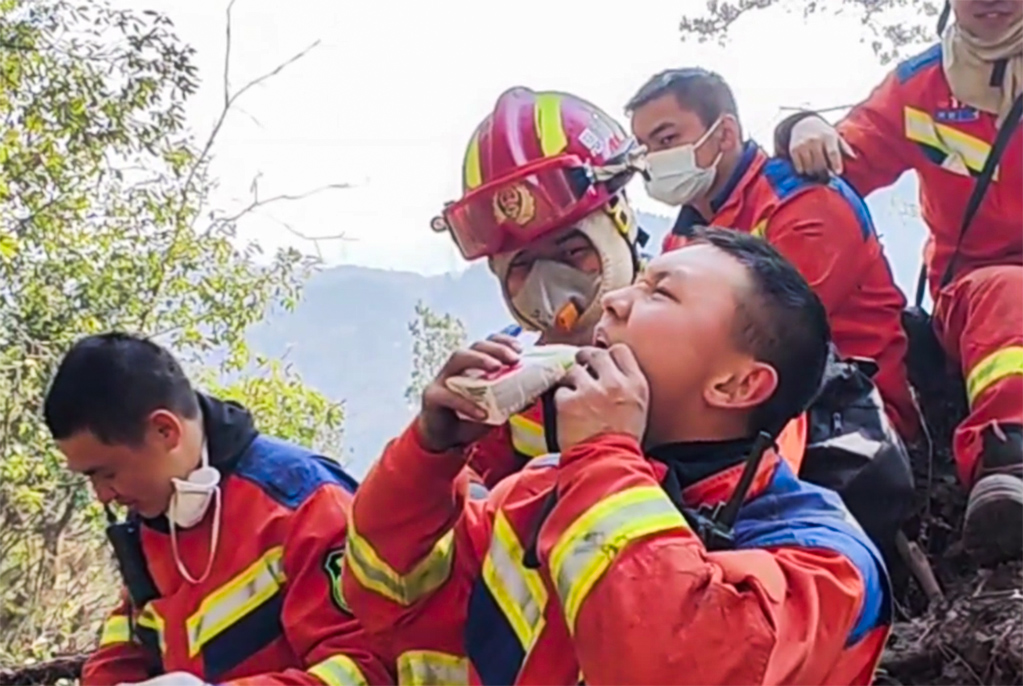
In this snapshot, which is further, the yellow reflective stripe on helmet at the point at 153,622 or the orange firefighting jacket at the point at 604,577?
the yellow reflective stripe on helmet at the point at 153,622

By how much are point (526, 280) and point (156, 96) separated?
12.2 feet

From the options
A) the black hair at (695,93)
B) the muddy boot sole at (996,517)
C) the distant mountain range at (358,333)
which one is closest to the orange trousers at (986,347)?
the muddy boot sole at (996,517)

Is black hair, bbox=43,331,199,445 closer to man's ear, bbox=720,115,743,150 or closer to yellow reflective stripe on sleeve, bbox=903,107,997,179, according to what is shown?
man's ear, bbox=720,115,743,150

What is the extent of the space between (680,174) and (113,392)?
1.08 metres

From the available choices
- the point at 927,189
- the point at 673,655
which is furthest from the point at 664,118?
the point at 673,655

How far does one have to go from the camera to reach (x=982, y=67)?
210 cm

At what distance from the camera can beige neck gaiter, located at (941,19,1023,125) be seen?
2059 mm

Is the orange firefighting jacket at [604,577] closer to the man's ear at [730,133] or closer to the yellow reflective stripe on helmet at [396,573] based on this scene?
the yellow reflective stripe on helmet at [396,573]

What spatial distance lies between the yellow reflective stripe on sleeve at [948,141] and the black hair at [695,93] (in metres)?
0.30

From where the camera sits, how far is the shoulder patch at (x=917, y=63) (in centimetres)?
226

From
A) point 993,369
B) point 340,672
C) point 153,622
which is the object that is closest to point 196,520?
point 153,622

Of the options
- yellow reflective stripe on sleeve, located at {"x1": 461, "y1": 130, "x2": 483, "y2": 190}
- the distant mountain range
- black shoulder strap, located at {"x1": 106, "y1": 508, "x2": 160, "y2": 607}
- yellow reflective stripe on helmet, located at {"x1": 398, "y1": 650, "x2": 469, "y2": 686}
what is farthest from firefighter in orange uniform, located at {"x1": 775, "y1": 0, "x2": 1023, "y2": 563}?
the distant mountain range

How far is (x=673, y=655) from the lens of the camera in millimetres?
883

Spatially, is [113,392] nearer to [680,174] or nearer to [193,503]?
[193,503]
